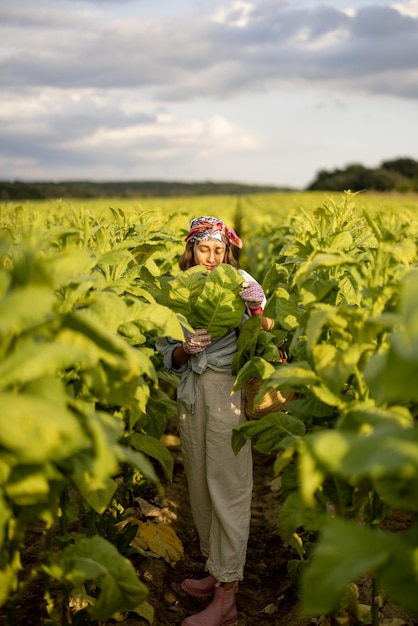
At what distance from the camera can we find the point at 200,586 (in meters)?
3.96

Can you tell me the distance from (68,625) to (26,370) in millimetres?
1571

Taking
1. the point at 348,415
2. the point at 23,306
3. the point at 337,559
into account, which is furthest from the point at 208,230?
the point at 337,559

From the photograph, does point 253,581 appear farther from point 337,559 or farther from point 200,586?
point 337,559

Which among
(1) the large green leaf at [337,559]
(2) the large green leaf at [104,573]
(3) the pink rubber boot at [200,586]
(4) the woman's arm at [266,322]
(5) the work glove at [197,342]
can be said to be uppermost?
(4) the woman's arm at [266,322]

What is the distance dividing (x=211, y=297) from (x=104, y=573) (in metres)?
1.47

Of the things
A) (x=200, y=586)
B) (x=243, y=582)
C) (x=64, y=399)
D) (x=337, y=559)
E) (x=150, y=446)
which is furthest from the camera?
(x=243, y=582)

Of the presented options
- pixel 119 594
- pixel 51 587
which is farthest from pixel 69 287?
pixel 51 587

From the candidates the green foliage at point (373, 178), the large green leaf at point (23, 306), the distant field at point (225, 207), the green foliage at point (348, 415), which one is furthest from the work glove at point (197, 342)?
the green foliage at point (373, 178)

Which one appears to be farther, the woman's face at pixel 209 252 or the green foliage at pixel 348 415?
the woman's face at pixel 209 252

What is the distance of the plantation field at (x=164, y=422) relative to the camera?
1.79m

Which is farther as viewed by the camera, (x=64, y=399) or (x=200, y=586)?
(x=200, y=586)

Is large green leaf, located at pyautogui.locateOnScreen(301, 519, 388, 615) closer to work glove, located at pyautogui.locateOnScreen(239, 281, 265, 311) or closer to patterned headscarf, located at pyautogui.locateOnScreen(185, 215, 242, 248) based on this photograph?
work glove, located at pyautogui.locateOnScreen(239, 281, 265, 311)

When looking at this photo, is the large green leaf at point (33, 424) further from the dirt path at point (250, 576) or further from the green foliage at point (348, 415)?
the dirt path at point (250, 576)

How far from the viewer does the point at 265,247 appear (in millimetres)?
9109
